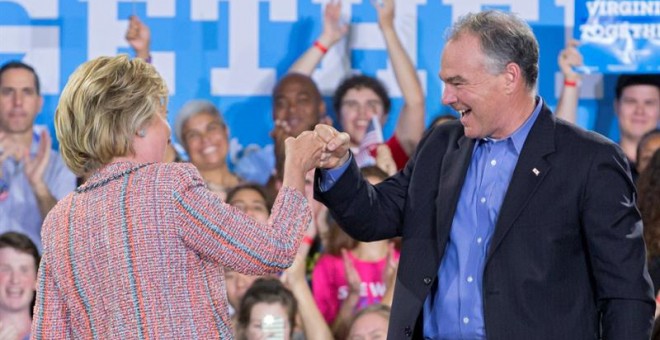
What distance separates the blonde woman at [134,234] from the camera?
78.9 inches

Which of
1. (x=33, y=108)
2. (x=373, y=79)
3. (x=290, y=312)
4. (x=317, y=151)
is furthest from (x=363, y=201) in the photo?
(x=33, y=108)

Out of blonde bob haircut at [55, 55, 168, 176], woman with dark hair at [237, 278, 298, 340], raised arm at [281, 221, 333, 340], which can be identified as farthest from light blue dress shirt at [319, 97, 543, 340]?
raised arm at [281, 221, 333, 340]

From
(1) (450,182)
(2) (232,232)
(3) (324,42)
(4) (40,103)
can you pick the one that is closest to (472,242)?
(1) (450,182)

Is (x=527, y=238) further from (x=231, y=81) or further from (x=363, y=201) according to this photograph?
(x=231, y=81)

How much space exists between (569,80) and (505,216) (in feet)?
9.01

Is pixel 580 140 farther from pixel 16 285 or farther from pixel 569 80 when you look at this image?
pixel 16 285

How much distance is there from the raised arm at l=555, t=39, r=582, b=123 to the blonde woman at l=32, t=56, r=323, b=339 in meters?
3.12

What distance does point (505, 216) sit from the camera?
2365 mm

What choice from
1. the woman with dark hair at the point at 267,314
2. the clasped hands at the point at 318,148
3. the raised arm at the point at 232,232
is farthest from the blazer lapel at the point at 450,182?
the woman with dark hair at the point at 267,314

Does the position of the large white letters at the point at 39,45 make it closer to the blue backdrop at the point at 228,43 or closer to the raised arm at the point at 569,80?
the blue backdrop at the point at 228,43

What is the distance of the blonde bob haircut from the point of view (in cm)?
202

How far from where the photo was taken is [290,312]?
4.54 metres

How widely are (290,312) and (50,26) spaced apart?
1692 millimetres

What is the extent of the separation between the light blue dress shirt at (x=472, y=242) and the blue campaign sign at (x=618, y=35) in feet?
8.57
